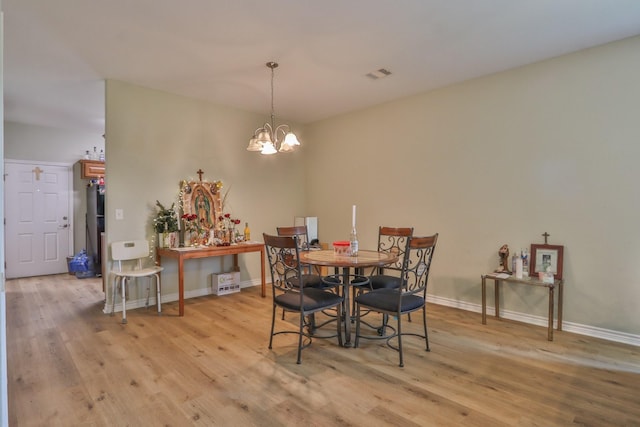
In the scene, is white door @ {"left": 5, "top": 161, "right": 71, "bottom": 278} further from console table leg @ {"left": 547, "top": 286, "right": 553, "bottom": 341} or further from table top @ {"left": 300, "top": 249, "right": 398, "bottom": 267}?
console table leg @ {"left": 547, "top": 286, "right": 553, "bottom": 341}

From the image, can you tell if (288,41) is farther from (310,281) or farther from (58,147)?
(58,147)

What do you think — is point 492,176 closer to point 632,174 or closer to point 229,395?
point 632,174

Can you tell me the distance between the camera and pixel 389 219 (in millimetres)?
4852

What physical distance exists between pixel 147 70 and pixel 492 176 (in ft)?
12.7

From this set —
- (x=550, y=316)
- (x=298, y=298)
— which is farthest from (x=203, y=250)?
(x=550, y=316)

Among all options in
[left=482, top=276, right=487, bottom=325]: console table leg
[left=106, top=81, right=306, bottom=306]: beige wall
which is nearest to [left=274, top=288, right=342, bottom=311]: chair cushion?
[left=482, top=276, right=487, bottom=325]: console table leg

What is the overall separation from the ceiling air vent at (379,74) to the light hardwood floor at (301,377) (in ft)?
8.71

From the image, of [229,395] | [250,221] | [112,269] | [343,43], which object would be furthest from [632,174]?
[112,269]

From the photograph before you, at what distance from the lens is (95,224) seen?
627cm

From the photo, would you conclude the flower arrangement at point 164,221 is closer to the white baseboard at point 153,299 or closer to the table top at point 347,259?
the white baseboard at point 153,299

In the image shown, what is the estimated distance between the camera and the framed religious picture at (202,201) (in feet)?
15.2

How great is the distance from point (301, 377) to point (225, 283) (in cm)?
262

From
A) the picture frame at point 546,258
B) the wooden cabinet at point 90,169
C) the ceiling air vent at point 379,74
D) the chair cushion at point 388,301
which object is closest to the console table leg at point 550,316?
the picture frame at point 546,258

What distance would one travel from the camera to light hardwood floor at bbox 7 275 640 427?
6.84 feet
